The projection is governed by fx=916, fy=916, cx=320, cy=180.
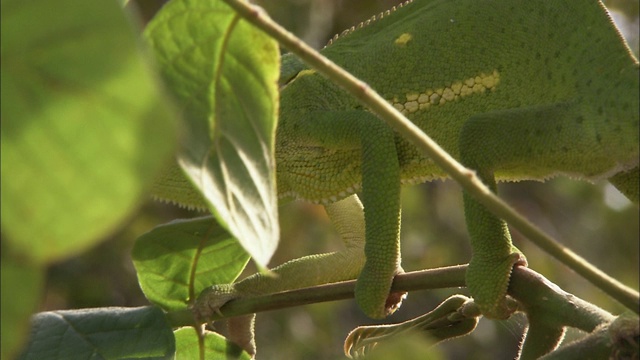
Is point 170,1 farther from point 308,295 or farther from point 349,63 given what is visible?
point 349,63

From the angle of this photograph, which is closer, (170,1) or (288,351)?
(170,1)

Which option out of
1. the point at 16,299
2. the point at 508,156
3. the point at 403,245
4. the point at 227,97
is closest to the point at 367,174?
the point at 508,156

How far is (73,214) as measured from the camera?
353 millimetres

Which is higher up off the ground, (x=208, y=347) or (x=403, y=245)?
(x=208, y=347)

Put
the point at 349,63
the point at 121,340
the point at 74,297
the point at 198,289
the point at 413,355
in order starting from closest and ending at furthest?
1. the point at 413,355
2. the point at 121,340
3. the point at 198,289
4. the point at 349,63
5. the point at 74,297

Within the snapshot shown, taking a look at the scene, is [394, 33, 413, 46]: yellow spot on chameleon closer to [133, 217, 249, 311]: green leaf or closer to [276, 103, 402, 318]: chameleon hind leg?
[276, 103, 402, 318]: chameleon hind leg

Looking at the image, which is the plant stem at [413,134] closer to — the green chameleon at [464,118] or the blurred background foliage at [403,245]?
the green chameleon at [464,118]

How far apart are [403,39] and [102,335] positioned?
68 centimetres

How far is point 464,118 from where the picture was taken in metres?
1.31

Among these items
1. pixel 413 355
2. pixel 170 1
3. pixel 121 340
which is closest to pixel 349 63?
pixel 121 340

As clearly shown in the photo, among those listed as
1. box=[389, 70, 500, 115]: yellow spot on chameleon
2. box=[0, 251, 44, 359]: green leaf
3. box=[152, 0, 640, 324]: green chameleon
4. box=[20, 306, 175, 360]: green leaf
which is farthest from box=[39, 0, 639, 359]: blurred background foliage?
box=[0, 251, 44, 359]: green leaf

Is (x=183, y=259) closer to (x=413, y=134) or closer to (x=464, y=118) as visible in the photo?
(x=464, y=118)

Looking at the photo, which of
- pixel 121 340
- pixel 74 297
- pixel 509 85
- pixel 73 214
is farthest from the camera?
pixel 74 297

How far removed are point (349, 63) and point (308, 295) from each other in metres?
0.56
